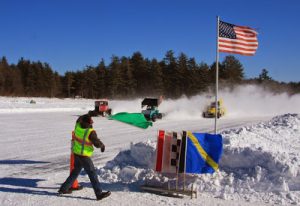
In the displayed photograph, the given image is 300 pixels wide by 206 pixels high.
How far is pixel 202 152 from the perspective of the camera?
7.11 m

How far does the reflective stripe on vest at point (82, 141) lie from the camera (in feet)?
21.6

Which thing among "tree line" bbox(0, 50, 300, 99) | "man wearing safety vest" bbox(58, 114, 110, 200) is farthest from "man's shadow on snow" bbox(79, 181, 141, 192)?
"tree line" bbox(0, 50, 300, 99)

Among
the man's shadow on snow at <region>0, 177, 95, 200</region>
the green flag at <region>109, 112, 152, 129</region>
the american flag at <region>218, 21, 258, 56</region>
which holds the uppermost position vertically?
the american flag at <region>218, 21, 258, 56</region>

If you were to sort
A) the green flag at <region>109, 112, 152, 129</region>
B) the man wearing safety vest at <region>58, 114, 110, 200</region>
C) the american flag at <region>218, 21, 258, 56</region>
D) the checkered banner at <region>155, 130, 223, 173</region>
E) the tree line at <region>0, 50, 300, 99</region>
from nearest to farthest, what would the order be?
the man wearing safety vest at <region>58, 114, 110, 200</region> < the checkered banner at <region>155, 130, 223, 173</region> < the green flag at <region>109, 112, 152, 129</region> < the american flag at <region>218, 21, 258, 56</region> < the tree line at <region>0, 50, 300, 99</region>

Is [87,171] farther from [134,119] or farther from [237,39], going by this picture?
[237,39]

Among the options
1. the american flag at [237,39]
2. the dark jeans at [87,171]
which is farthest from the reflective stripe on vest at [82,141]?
the american flag at [237,39]

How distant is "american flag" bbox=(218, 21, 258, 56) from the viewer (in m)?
10.9

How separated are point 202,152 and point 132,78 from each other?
75196 millimetres

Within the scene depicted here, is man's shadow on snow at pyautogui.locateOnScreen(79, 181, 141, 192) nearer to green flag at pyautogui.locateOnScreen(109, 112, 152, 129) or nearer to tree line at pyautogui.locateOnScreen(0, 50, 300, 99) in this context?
green flag at pyautogui.locateOnScreen(109, 112, 152, 129)

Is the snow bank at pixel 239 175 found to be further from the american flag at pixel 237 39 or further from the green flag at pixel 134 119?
the american flag at pixel 237 39

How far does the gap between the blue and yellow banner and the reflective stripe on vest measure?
1.98 meters

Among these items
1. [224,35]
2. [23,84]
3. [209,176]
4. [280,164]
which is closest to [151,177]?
[209,176]

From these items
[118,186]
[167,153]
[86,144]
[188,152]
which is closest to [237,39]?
[188,152]

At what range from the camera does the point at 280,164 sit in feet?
23.8
